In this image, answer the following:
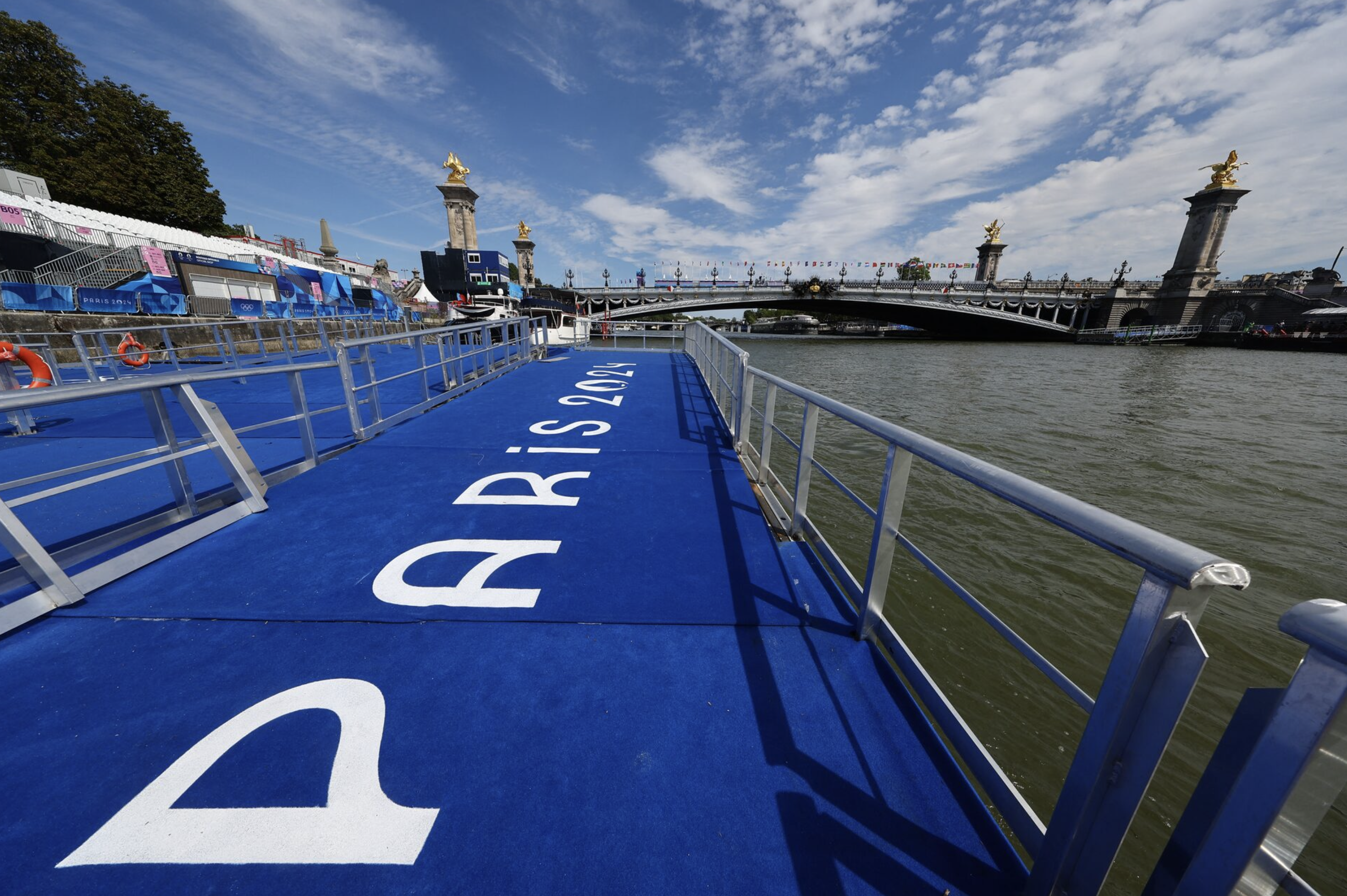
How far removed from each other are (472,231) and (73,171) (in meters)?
38.0

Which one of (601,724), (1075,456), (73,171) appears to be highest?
(73,171)

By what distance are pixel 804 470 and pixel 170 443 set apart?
4.50m

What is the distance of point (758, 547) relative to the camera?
350 centimetres

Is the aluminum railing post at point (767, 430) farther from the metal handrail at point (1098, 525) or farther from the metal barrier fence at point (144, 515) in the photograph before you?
the metal barrier fence at point (144, 515)

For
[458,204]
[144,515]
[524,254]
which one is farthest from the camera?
[524,254]

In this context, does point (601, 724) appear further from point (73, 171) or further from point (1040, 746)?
point (73, 171)

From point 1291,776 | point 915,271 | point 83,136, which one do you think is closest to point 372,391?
point 1291,776

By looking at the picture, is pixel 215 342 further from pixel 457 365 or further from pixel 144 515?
pixel 144 515

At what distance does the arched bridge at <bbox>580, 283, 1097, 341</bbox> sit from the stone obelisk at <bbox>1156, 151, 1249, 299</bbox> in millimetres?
7209

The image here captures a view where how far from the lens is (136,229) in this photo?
27.3 meters

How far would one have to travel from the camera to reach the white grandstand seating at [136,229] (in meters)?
23.2

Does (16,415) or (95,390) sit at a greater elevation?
(95,390)

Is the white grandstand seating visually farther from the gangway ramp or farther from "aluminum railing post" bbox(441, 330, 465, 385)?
the gangway ramp

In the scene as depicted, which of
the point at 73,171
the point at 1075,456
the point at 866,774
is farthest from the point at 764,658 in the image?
the point at 73,171
